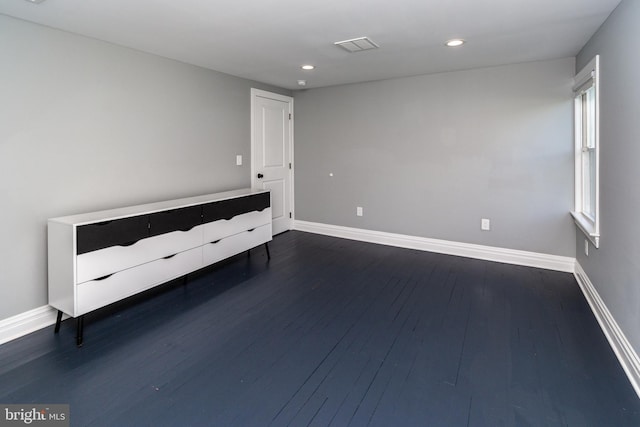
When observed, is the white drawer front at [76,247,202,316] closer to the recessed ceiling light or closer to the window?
the recessed ceiling light

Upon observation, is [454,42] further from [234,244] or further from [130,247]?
[130,247]

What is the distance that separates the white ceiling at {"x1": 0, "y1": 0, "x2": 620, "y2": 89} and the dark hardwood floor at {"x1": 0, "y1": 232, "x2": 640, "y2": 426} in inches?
85.7

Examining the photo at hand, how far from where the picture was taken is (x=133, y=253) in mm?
2611

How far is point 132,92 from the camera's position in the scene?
3090 millimetres

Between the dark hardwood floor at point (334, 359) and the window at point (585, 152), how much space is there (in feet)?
2.23

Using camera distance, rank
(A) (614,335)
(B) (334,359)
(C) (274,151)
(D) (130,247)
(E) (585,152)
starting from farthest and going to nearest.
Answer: (C) (274,151) < (E) (585,152) < (D) (130,247) < (A) (614,335) < (B) (334,359)

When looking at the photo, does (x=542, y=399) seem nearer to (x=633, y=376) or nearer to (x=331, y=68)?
(x=633, y=376)

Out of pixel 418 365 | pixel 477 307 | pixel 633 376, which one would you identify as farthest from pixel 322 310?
pixel 633 376

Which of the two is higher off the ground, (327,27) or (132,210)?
(327,27)

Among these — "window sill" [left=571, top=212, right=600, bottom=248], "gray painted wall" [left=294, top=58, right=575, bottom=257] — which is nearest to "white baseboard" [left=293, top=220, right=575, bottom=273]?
"gray painted wall" [left=294, top=58, right=575, bottom=257]

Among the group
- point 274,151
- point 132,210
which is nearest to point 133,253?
point 132,210

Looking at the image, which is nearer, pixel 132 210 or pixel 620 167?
pixel 620 167

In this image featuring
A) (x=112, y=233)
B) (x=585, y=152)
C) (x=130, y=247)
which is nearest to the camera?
(x=112, y=233)

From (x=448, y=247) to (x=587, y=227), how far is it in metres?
1.56
